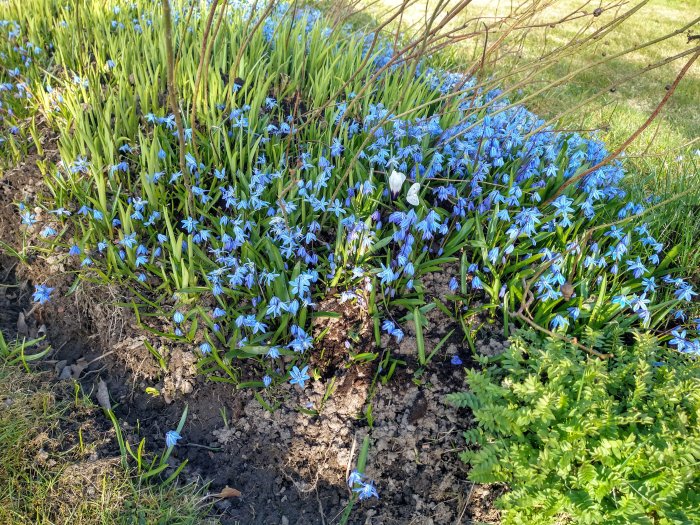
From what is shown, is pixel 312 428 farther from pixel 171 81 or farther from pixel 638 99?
pixel 638 99

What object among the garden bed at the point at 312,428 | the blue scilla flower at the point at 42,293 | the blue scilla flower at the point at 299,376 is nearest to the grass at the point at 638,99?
the garden bed at the point at 312,428

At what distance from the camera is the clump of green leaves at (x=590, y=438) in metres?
1.67

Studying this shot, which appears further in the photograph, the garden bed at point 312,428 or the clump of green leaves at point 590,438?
the garden bed at point 312,428

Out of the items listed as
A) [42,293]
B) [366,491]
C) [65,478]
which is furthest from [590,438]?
[42,293]

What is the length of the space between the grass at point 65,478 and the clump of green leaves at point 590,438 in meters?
1.15

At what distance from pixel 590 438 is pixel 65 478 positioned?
6.23 feet

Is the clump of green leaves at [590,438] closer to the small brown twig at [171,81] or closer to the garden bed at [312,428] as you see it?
the garden bed at [312,428]

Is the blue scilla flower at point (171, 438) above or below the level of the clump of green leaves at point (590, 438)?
below

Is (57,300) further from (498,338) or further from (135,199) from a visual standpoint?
(498,338)

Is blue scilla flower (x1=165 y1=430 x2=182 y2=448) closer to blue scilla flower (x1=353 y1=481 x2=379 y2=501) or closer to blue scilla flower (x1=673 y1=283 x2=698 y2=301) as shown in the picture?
blue scilla flower (x1=353 y1=481 x2=379 y2=501)

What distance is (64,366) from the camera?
2.46m

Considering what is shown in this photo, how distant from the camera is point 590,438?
182 cm

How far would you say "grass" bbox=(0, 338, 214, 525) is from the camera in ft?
6.34

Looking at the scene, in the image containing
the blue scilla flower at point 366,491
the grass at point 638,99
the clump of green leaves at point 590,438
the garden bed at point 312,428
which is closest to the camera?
the clump of green leaves at point 590,438
